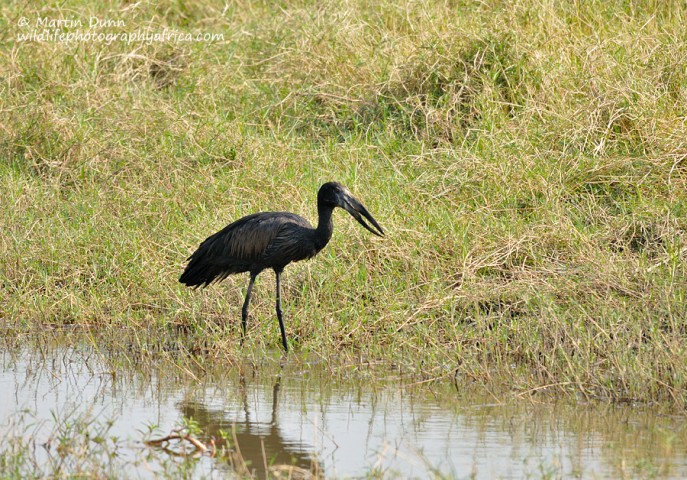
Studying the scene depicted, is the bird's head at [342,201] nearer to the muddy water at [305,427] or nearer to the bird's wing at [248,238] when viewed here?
the bird's wing at [248,238]

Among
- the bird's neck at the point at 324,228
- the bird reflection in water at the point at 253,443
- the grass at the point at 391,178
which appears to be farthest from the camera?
the bird's neck at the point at 324,228

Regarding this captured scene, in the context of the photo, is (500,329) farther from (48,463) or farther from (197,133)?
(197,133)

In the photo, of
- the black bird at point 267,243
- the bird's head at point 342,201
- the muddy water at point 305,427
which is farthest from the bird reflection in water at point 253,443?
Result: the bird's head at point 342,201

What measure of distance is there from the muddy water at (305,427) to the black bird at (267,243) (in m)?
0.87

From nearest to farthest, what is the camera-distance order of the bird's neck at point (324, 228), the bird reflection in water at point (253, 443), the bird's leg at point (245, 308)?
the bird reflection in water at point (253, 443), the bird's leg at point (245, 308), the bird's neck at point (324, 228)

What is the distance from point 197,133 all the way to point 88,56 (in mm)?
1888

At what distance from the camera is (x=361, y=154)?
31.3ft

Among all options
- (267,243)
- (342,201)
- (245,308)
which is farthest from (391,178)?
(245,308)

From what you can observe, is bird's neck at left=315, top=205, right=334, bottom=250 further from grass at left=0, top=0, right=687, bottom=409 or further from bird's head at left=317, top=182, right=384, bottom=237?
grass at left=0, top=0, right=687, bottom=409

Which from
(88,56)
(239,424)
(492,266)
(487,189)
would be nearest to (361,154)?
(487,189)

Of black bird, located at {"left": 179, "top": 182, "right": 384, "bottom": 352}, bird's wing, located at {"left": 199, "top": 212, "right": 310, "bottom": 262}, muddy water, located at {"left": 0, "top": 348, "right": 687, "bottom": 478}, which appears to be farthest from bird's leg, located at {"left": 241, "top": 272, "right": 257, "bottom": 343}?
muddy water, located at {"left": 0, "top": 348, "right": 687, "bottom": 478}

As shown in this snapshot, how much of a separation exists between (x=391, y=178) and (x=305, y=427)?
3759 millimetres

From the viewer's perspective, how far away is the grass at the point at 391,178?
22.0 feet

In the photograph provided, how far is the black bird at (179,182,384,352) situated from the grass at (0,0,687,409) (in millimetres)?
254
